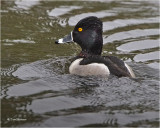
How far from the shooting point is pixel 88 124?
5.85 metres

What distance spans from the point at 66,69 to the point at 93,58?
3.06 feet

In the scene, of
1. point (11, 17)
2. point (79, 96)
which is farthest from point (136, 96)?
point (11, 17)

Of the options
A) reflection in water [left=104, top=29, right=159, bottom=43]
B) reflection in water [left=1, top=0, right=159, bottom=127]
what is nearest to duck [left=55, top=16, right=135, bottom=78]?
reflection in water [left=1, top=0, right=159, bottom=127]

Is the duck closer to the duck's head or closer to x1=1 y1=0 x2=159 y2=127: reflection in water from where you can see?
the duck's head

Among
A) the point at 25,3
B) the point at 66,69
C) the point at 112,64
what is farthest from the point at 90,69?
the point at 25,3

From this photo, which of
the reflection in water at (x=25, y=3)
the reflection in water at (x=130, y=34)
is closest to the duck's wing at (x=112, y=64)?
the reflection in water at (x=130, y=34)

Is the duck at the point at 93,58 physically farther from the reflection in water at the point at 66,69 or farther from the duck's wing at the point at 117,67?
the reflection in water at the point at 66,69

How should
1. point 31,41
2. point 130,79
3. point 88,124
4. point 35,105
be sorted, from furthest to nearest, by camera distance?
point 31,41, point 130,79, point 35,105, point 88,124

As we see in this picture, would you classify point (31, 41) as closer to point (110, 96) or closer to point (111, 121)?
point (110, 96)

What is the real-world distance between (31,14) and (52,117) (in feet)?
26.7

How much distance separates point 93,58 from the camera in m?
8.02

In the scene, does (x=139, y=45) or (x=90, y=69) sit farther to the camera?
(x=139, y=45)

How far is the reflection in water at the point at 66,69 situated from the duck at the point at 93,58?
0.55 ft

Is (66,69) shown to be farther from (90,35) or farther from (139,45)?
(139,45)
